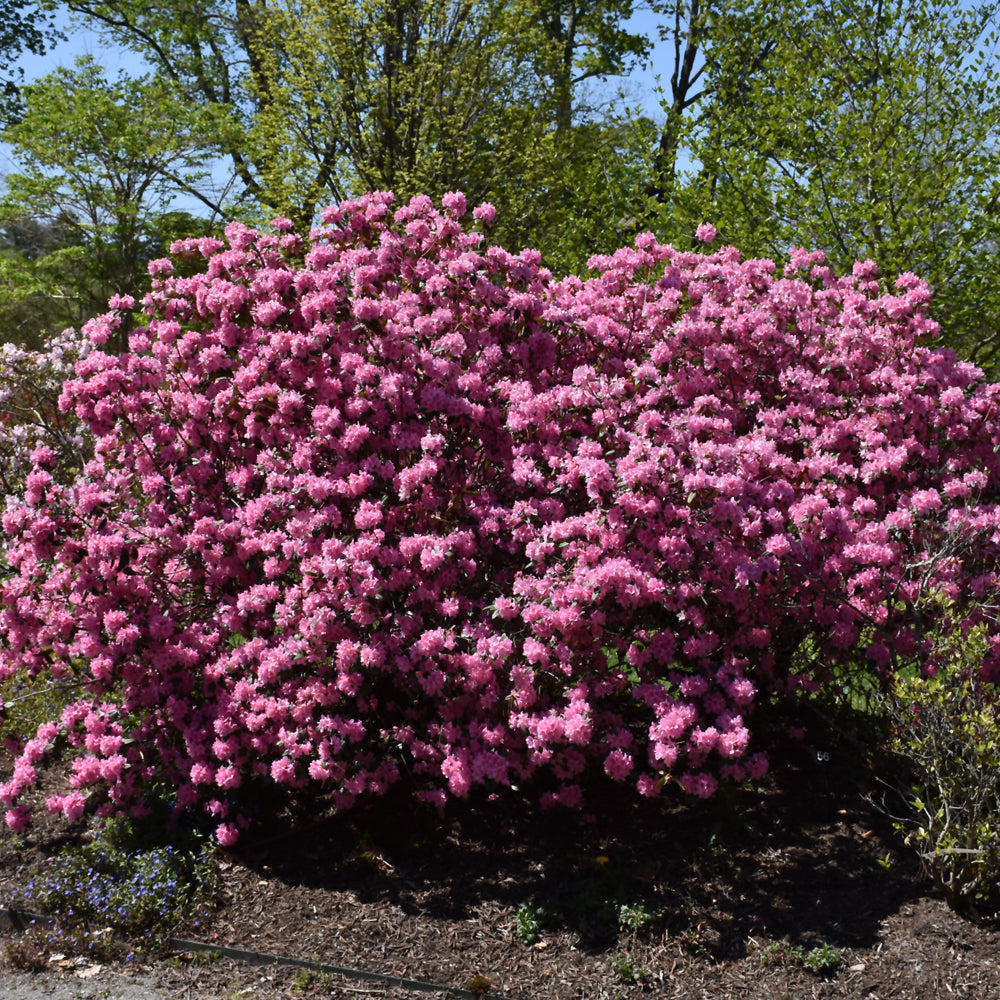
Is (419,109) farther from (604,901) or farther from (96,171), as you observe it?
(604,901)

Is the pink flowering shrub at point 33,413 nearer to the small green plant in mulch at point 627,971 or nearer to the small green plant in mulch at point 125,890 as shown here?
the small green plant in mulch at point 125,890

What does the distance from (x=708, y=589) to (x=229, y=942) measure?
2761mm

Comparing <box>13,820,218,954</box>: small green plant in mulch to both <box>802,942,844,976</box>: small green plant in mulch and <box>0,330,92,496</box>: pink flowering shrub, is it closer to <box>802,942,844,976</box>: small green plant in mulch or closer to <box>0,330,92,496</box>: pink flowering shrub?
<box>802,942,844,976</box>: small green plant in mulch

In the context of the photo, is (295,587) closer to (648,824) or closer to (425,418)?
(425,418)

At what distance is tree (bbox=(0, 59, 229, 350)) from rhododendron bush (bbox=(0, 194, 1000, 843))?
15431 millimetres

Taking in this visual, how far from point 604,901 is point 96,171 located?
19.6 meters

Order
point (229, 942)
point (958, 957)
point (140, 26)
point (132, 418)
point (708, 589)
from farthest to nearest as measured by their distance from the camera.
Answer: point (140, 26) < point (132, 418) < point (708, 589) < point (229, 942) < point (958, 957)

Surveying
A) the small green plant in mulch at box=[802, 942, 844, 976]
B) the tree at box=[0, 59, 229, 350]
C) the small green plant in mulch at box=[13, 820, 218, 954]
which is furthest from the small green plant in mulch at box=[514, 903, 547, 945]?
the tree at box=[0, 59, 229, 350]

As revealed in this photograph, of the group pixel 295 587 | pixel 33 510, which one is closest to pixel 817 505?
pixel 295 587

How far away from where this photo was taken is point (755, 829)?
4891 mm

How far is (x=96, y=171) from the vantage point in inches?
781

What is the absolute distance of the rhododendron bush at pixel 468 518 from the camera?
15.0 ft

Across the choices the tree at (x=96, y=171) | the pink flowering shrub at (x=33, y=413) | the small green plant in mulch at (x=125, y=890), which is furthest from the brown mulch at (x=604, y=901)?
the tree at (x=96, y=171)

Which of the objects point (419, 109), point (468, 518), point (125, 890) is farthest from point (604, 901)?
point (419, 109)
